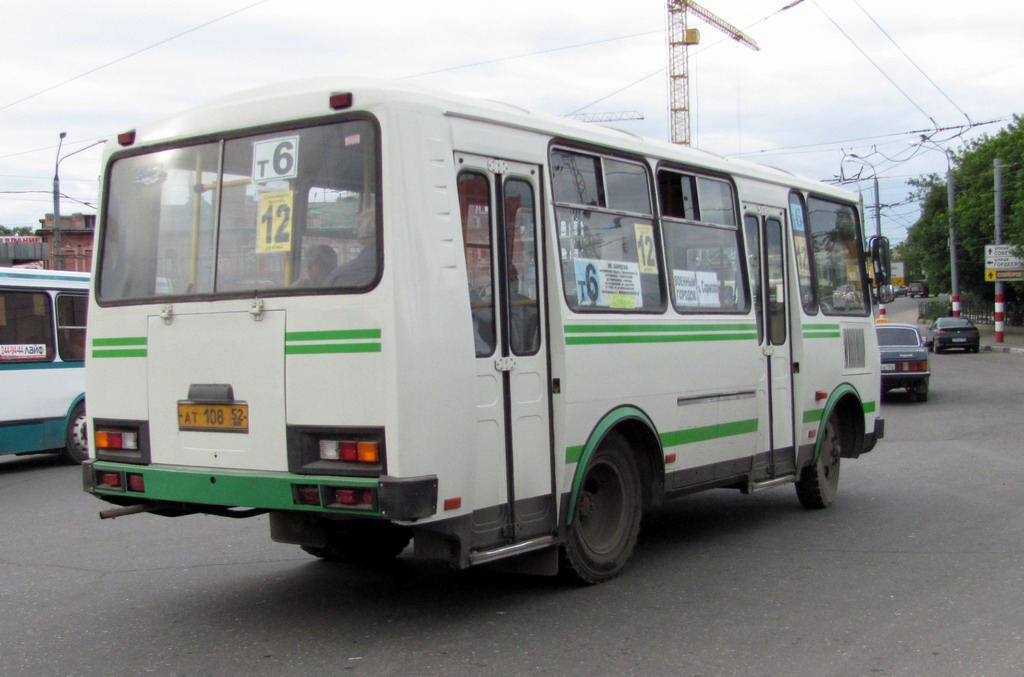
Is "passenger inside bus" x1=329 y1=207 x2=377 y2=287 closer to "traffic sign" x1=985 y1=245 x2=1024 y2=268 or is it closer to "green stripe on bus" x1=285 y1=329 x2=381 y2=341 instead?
"green stripe on bus" x1=285 y1=329 x2=381 y2=341

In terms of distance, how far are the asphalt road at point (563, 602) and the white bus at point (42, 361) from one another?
411cm

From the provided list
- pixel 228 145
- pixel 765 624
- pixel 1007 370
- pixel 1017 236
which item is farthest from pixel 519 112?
pixel 1017 236

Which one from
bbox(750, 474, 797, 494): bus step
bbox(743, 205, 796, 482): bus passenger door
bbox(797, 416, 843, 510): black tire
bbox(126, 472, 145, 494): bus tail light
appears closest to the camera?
bbox(126, 472, 145, 494): bus tail light

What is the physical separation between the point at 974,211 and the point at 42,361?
4697 centimetres

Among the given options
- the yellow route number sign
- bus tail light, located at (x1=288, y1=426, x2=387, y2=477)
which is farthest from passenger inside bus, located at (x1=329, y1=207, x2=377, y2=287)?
bus tail light, located at (x1=288, y1=426, x2=387, y2=477)

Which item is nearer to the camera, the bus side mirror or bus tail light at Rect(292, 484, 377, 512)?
bus tail light at Rect(292, 484, 377, 512)

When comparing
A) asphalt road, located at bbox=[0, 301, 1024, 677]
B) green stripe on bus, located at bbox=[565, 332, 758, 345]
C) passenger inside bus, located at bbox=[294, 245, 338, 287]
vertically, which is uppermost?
passenger inside bus, located at bbox=[294, 245, 338, 287]

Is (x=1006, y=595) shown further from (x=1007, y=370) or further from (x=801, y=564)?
(x=1007, y=370)

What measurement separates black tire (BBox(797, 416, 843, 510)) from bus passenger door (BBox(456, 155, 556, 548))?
427cm

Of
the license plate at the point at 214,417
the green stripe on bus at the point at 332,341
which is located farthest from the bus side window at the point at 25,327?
the green stripe on bus at the point at 332,341

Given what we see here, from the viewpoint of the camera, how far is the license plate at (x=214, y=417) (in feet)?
20.4

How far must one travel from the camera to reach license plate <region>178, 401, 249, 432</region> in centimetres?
621

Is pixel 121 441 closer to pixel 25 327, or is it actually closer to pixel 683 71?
pixel 25 327

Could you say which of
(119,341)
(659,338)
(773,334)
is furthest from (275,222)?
(773,334)
